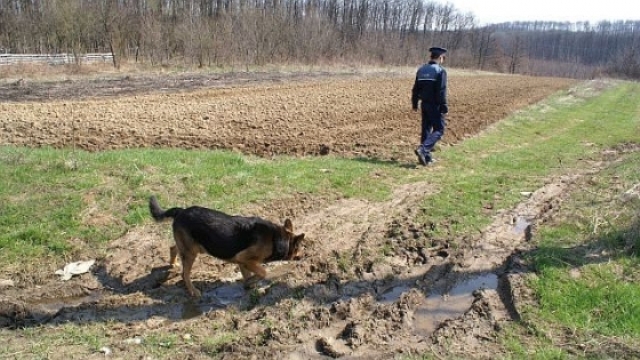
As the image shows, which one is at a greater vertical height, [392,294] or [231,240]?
[231,240]

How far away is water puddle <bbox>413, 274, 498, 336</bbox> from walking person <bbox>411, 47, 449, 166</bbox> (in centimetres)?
552

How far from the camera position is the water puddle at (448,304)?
16.0 ft

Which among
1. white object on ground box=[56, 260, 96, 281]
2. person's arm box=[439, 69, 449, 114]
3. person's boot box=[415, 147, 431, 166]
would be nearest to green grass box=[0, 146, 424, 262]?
white object on ground box=[56, 260, 96, 281]

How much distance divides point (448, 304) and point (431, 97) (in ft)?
21.3

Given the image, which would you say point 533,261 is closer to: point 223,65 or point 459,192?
point 459,192

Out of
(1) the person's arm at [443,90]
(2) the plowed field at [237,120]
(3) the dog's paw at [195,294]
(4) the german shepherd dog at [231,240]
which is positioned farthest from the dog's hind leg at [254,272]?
(1) the person's arm at [443,90]

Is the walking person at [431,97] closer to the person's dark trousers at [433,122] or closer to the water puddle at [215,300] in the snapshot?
the person's dark trousers at [433,122]

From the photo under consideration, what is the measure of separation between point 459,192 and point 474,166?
2.57 metres

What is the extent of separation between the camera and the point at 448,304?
5266mm

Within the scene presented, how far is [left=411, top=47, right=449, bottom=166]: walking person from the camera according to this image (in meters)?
10.6

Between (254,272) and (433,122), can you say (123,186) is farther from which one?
(433,122)

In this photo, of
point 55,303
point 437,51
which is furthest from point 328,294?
point 437,51

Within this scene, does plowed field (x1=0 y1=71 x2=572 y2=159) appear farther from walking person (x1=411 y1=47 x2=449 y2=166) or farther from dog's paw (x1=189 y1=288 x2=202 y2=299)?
dog's paw (x1=189 y1=288 x2=202 y2=299)

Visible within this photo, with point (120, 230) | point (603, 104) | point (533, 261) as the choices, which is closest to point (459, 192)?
point (533, 261)
